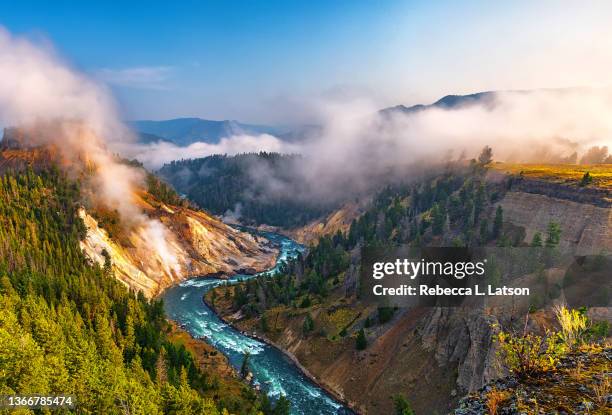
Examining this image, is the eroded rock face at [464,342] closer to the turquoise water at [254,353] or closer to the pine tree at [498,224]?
the turquoise water at [254,353]

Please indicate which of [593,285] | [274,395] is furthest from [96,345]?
[593,285]

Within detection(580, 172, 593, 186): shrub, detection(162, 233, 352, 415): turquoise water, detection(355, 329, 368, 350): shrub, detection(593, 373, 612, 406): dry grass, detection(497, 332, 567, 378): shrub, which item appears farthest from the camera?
detection(580, 172, 593, 186): shrub

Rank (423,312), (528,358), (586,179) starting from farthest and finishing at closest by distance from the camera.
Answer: (586,179) → (423,312) → (528,358)

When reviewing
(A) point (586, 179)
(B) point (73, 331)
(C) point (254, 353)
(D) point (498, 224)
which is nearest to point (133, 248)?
(C) point (254, 353)

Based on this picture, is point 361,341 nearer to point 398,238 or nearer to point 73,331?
point 73,331

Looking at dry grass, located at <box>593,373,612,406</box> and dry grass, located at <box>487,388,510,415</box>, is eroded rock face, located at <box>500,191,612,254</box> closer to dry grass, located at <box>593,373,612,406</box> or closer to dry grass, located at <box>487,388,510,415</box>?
dry grass, located at <box>593,373,612,406</box>

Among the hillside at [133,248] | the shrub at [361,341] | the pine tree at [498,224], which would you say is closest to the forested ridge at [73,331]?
the hillside at [133,248]

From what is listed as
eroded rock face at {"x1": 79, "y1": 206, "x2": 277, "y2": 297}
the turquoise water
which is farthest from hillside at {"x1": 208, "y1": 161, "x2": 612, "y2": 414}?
eroded rock face at {"x1": 79, "y1": 206, "x2": 277, "y2": 297}
